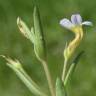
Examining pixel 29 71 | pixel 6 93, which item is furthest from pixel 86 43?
pixel 6 93

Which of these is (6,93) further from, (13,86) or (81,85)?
(81,85)

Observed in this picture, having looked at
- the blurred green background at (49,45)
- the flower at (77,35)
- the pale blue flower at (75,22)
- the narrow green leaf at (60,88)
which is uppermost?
the pale blue flower at (75,22)

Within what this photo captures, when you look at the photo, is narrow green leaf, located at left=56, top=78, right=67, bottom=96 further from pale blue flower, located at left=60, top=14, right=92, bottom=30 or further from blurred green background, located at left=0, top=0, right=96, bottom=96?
blurred green background, located at left=0, top=0, right=96, bottom=96

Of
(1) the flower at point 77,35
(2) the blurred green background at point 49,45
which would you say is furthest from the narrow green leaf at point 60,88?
(2) the blurred green background at point 49,45

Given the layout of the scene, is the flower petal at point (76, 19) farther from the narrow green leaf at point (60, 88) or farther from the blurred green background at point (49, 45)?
the blurred green background at point (49, 45)

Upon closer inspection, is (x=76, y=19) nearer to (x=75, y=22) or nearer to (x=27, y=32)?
(x=75, y=22)

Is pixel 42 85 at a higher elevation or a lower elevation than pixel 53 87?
lower

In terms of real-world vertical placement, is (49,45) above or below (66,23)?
below

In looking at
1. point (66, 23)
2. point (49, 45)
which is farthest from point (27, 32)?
point (49, 45)
